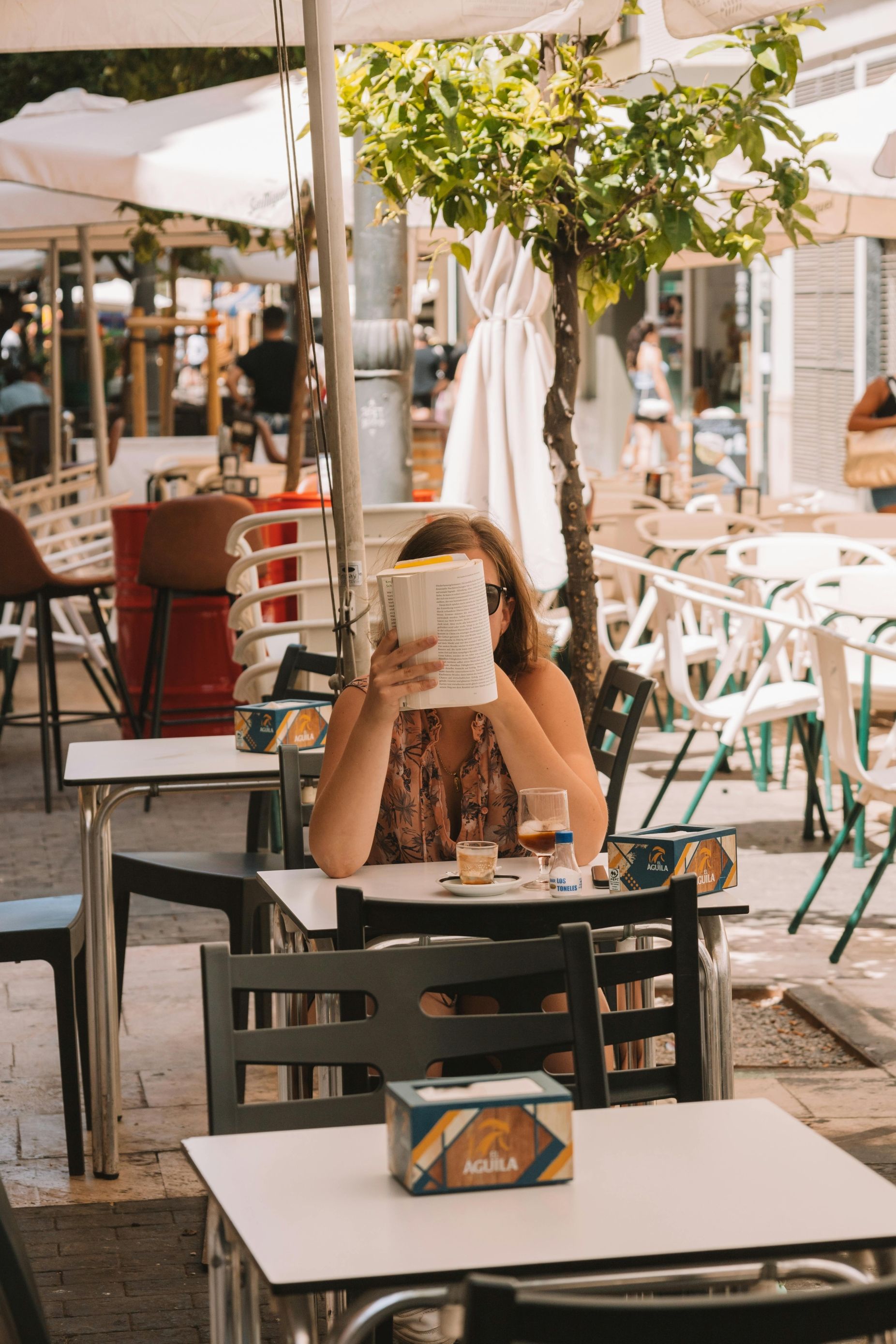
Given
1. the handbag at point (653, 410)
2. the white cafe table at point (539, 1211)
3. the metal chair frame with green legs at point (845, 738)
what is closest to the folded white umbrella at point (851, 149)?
the metal chair frame with green legs at point (845, 738)

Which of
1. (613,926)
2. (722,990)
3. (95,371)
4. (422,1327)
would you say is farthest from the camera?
(95,371)

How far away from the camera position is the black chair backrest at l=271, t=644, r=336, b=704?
500 centimetres

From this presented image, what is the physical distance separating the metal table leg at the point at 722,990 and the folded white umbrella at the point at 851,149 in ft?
14.5

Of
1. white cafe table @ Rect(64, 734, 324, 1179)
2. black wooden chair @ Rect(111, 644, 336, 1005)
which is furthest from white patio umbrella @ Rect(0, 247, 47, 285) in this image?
white cafe table @ Rect(64, 734, 324, 1179)

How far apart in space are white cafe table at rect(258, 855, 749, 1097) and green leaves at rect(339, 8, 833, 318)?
7.35 ft

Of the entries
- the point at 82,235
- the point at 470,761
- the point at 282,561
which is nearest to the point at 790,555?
the point at 282,561

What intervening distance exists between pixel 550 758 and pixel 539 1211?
1632mm

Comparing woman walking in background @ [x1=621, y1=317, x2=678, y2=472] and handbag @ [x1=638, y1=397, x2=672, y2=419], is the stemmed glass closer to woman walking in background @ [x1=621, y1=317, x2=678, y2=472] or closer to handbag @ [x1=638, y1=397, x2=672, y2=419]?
woman walking in background @ [x1=621, y1=317, x2=678, y2=472]

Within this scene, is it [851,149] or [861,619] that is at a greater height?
[851,149]

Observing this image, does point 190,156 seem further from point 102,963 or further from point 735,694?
point 102,963

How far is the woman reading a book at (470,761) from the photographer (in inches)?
128

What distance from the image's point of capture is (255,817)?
5.04 m

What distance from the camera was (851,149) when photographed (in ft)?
24.6

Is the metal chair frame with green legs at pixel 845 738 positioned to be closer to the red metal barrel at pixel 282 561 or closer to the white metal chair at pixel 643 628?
the white metal chair at pixel 643 628
